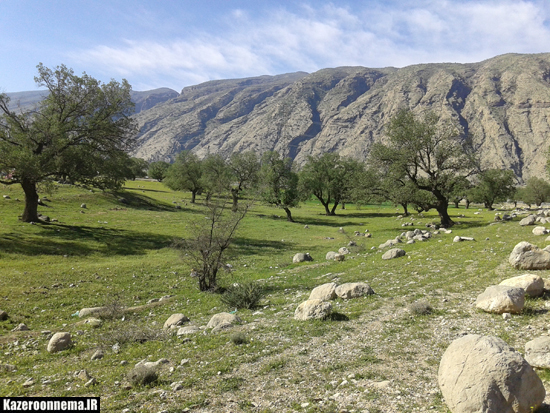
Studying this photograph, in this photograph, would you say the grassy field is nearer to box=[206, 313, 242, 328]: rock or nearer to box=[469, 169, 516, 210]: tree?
box=[206, 313, 242, 328]: rock

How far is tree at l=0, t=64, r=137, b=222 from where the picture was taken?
1175 inches

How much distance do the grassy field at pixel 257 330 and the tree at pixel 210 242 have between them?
60.4 inches

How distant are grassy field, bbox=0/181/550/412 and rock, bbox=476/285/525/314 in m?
0.39

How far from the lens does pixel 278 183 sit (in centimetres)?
5981

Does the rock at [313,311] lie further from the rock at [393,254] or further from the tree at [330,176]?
the tree at [330,176]

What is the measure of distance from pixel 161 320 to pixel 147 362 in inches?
218

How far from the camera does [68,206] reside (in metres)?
45.5

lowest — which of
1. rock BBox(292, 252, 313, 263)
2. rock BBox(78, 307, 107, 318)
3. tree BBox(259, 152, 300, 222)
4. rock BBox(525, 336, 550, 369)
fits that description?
rock BBox(78, 307, 107, 318)

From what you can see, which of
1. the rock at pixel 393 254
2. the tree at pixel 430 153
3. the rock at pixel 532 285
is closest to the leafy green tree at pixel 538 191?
the tree at pixel 430 153

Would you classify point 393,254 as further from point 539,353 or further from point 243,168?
point 243,168

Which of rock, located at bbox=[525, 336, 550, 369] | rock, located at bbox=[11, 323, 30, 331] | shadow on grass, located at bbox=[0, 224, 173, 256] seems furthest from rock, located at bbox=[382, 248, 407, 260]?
rock, located at bbox=[11, 323, 30, 331]

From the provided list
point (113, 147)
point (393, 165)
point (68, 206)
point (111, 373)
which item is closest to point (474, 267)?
point (111, 373)

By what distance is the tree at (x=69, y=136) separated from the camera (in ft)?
97.9

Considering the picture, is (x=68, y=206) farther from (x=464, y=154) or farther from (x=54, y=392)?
(x=464, y=154)
